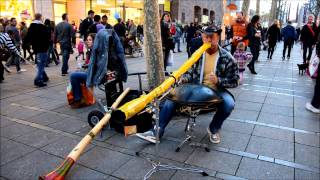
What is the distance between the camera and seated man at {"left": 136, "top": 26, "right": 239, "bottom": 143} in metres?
3.99

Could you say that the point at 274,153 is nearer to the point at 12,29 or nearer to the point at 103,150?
the point at 103,150

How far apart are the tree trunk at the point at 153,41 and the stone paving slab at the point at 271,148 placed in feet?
7.39

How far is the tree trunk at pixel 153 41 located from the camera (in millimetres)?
5652

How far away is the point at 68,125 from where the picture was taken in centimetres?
498

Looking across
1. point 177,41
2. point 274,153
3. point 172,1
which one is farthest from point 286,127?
point 172,1

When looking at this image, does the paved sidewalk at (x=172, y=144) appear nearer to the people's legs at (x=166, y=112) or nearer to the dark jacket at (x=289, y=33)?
the people's legs at (x=166, y=112)

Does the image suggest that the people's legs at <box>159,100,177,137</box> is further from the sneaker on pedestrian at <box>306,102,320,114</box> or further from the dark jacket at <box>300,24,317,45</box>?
the dark jacket at <box>300,24,317,45</box>

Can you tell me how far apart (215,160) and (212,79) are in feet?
3.17

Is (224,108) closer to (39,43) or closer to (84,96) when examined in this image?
(84,96)

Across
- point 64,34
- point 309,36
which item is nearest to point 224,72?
point 64,34

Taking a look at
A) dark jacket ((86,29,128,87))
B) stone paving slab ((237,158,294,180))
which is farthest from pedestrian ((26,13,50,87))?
stone paving slab ((237,158,294,180))

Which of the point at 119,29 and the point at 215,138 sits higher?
the point at 119,29

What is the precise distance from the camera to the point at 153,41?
5.78 meters

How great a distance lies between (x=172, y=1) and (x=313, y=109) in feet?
99.5
